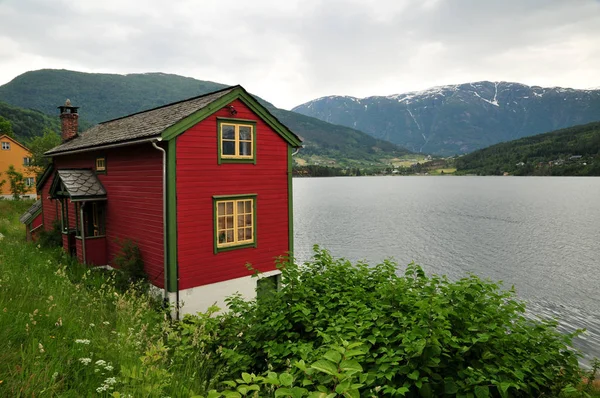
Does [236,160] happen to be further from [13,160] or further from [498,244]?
[13,160]

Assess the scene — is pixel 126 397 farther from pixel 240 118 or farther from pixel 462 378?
pixel 240 118

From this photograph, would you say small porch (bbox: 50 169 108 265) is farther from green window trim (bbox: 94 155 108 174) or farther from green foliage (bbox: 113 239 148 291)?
green foliage (bbox: 113 239 148 291)

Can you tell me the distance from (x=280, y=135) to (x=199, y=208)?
5.88 meters

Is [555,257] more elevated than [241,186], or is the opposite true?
[241,186]

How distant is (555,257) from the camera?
38844 mm

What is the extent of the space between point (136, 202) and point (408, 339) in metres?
14.6

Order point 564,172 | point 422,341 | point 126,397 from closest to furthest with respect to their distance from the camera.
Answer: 1. point 126,397
2. point 422,341
3. point 564,172

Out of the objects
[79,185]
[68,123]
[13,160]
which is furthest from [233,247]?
[13,160]

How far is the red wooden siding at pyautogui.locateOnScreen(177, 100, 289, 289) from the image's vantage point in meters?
15.4

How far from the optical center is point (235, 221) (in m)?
17.0

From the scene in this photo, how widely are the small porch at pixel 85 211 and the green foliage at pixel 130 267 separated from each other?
2.53m

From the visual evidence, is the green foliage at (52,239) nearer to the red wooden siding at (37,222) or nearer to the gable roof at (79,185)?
the gable roof at (79,185)

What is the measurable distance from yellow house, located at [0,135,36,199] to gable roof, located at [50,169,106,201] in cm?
5231

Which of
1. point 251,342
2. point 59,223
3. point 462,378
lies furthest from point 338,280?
point 59,223
